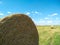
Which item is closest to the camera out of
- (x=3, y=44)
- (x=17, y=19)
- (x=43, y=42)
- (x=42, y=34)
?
(x=3, y=44)

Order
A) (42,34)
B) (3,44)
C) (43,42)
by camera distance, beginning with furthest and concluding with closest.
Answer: (42,34) → (43,42) → (3,44)

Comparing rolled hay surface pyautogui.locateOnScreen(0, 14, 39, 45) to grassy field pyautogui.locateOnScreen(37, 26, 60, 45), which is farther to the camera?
grassy field pyautogui.locateOnScreen(37, 26, 60, 45)

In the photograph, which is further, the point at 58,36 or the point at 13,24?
the point at 58,36

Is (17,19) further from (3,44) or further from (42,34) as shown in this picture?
(42,34)

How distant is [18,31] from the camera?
12.0 m

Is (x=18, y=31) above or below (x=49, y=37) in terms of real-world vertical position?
above

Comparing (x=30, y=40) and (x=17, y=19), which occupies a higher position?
(x=17, y=19)

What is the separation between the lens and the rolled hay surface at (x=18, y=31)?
11555mm

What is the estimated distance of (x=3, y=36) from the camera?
37.6 feet

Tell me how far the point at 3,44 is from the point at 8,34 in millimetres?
603

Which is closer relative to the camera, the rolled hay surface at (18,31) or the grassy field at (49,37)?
the rolled hay surface at (18,31)

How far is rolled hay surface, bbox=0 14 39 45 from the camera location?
37.9ft

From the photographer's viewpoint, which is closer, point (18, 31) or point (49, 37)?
point (18, 31)

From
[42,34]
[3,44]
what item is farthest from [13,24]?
[42,34]
